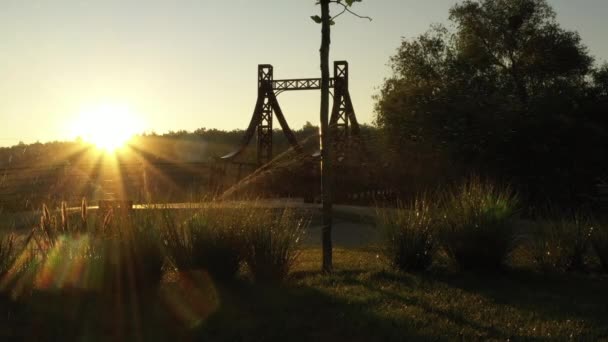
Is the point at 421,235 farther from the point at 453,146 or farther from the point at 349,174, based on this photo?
the point at 349,174

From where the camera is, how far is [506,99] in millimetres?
20359

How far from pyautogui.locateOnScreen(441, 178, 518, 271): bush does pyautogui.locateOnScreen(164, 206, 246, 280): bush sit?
2529 mm

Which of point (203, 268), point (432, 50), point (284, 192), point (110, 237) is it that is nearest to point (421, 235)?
point (203, 268)

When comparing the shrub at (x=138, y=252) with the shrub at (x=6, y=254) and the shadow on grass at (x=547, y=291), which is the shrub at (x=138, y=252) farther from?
the shadow on grass at (x=547, y=291)

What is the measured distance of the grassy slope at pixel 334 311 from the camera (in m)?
5.11

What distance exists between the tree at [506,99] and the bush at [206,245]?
39.1 feet

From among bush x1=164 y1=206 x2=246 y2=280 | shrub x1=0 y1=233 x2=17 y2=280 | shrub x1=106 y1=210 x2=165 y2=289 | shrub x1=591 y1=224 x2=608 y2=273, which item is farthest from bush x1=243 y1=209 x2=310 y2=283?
shrub x1=591 y1=224 x2=608 y2=273

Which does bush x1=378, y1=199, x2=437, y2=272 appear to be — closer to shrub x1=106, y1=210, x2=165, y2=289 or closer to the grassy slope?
the grassy slope

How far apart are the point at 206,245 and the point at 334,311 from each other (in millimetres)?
1570

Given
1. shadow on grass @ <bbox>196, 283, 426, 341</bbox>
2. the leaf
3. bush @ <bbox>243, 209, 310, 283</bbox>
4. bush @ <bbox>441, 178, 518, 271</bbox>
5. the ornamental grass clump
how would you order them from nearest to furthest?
shadow on grass @ <bbox>196, 283, 426, 341</bbox> → bush @ <bbox>243, 209, 310, 283</bbox> → bush @ <bbox>441, 178, 518, 271</bbox> → the leaf → the ornamental grass clump

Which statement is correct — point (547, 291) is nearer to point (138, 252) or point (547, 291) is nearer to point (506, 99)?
point (138, 252)

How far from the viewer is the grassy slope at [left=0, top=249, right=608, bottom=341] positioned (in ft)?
16.8

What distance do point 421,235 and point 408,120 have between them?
13449 mm

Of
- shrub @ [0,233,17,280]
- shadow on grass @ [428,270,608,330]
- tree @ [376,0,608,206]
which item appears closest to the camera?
shadow on grass @ [428,270,608,330]
